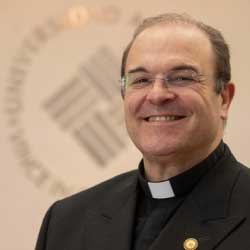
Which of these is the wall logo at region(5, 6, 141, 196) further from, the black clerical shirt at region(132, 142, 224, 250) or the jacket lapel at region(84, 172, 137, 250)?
the black clerical shirt at region(132, 142, 224, 250)

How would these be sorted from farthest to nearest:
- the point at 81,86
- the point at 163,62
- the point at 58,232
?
the point at 81,86 → the point at 58,232 → the point at 163,62

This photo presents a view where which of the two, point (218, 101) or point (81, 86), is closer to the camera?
point (218, 101)

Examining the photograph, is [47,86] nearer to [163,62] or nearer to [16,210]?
[16,210]

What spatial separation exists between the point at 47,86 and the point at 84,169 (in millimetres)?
471

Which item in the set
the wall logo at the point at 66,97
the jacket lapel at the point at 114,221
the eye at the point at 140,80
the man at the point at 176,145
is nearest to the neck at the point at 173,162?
the man at the point at 176,145

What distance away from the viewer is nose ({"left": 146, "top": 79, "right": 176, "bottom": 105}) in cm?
161

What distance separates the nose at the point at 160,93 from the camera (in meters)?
1.61

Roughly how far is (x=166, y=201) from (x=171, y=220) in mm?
108

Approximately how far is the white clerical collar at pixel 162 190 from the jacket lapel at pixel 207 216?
0.06 metres

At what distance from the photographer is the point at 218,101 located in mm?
1704

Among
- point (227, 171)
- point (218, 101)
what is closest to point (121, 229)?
point (227, 171)

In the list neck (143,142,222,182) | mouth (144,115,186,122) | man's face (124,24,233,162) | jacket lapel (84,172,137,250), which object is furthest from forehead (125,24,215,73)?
jacket lapel (84,172,137,250)

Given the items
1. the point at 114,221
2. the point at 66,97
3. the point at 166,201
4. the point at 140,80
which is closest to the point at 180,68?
the point at 140,80

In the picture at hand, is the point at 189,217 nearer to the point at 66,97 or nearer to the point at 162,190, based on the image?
the point at 162,190
